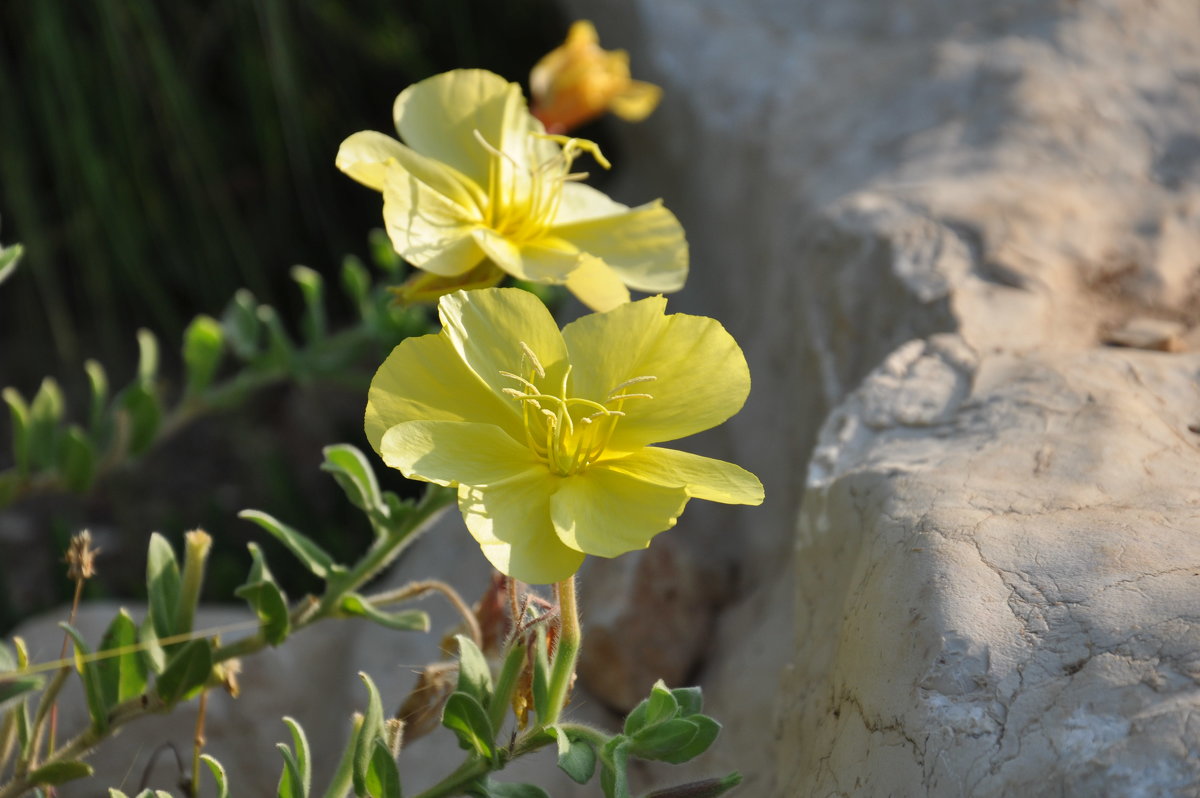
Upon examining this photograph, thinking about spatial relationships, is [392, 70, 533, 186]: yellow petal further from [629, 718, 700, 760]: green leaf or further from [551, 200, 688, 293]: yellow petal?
[629, 718, 700, 760]: green leaf

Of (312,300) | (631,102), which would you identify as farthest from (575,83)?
(312,300)

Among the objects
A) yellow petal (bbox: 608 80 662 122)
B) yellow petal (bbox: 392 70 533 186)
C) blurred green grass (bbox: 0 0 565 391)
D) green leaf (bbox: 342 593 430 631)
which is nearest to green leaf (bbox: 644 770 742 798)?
green leaf (bbox: 342 593 430 631)

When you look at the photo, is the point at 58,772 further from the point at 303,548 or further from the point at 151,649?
the point at 303,548

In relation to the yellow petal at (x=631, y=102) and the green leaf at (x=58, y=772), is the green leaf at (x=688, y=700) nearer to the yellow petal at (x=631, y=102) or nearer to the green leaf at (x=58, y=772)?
the green leaf at (x=58, y=772)

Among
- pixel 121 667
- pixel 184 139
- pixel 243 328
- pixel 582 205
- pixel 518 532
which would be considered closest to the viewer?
pixel 518 532

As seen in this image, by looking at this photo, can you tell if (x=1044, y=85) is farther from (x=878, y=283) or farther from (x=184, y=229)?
(x=184, y=229)

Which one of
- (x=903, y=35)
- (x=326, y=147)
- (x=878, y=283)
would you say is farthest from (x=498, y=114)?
(x=326, y=147)
